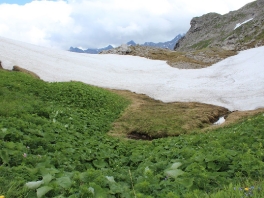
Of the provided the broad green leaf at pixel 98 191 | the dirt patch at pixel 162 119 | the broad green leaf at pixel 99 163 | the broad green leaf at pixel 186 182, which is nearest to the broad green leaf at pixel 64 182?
the broad green leaf at pixel 98 191

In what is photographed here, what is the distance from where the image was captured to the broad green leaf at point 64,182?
6402mm

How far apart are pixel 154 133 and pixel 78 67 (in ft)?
93.7

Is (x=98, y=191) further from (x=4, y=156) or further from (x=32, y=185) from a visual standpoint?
(x=4, y=156)

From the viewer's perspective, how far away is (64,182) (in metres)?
6.55

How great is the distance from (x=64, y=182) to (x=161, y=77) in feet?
144

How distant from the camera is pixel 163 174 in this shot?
8086 mm

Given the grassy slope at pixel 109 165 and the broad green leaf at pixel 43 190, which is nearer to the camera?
the broad green leaf at pixel 43 190

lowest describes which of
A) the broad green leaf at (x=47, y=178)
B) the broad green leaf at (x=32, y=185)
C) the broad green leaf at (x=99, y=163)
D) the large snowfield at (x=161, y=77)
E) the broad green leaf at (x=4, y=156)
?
the broad green leaf at (x=99, y=163)

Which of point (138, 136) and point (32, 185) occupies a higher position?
point (32, 185)

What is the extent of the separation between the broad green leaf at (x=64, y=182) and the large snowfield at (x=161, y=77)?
93.1ft

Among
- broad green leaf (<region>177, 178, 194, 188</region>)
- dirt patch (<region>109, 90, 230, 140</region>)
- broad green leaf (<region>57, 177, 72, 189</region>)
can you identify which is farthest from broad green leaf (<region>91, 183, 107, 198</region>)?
dirt patch (<region>109, 90, 230, 140</region>)

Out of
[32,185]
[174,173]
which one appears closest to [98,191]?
[32,185]

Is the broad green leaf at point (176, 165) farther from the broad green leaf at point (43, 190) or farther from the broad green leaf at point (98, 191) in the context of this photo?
the broad green leaf at point (43, 190)

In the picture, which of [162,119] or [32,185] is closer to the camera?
[32,185]
